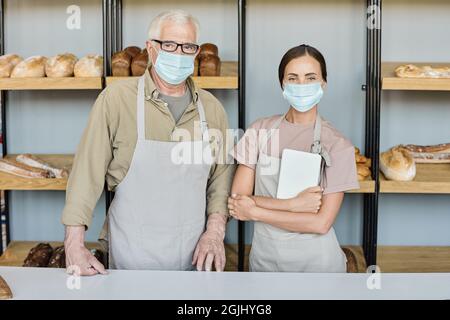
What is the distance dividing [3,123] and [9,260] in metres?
0.71

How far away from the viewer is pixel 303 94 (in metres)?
1.88

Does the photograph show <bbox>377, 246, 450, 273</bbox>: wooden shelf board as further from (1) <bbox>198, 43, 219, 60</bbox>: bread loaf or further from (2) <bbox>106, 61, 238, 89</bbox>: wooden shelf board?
(1) <bbox>198, 43, 219, 60</bbox>: bread loaf

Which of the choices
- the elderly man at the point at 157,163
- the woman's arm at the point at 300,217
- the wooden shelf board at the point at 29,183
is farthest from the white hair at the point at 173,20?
the wooden shelf board at the point at 29,183

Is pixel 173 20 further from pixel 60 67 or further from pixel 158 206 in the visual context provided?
pixel 60 67

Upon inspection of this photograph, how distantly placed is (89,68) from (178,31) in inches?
40.3

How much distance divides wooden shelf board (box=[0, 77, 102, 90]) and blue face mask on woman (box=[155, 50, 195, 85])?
0.89 metres

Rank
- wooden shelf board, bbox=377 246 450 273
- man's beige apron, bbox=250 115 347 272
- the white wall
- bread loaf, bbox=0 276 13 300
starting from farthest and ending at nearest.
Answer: the white wall → wooden shelf board, bbox=377 246 450 273 → man's beige apron, bbox=250 115 347 272 → bread loaf, bbox=0 276 13 300

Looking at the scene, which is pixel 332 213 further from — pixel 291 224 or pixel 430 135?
pixel 430 135

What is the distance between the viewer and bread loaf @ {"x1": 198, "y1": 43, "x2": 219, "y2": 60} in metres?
2.74

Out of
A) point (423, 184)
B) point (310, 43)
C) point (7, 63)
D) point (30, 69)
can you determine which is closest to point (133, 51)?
point (30, 69)

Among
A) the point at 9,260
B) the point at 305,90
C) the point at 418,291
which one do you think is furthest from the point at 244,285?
the point at 9,260

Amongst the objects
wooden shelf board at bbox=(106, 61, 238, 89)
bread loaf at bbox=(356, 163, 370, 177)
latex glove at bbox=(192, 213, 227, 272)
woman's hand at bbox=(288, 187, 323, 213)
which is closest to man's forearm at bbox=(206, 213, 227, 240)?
latex glove at bbox=(192, 213, 227, 272)

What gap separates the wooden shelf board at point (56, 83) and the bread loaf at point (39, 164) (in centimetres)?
37

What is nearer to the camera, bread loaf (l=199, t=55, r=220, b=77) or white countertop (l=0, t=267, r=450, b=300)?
white countertop (l=0, t=267, r=450, b=300)
